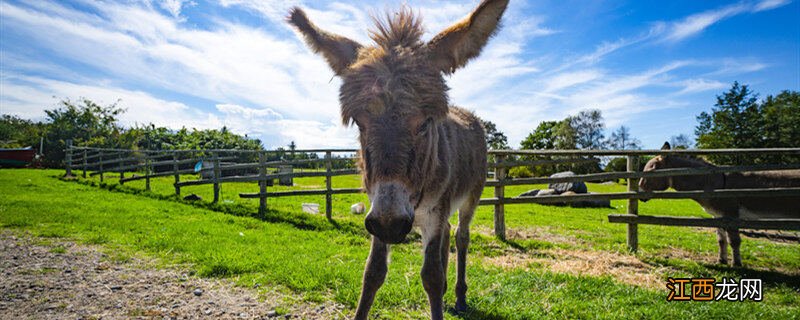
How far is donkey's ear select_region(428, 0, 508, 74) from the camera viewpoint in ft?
8.82

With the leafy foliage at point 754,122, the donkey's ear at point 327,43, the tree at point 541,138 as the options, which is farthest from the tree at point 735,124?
the donkey's ear at point 327,43

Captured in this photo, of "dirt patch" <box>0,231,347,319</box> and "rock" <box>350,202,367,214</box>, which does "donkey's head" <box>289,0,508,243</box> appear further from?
"rock" <box>350,202,367,214</box>

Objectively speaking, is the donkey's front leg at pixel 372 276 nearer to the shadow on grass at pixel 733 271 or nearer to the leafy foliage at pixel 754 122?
the shadow on grass at pixel 733 271

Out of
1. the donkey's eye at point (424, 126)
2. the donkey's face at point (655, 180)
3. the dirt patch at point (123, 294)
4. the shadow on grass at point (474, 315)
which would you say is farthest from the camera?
the donkey's face at point (655, 180)

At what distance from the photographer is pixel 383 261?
3201mm

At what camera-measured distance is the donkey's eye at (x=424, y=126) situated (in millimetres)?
2307

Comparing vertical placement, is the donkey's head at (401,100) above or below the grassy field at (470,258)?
above

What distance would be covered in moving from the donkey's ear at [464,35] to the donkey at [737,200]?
7.22 meters

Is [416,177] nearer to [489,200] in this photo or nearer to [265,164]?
[489,200]

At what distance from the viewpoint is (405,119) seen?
2.17 meters

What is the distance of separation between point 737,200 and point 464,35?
8227mm

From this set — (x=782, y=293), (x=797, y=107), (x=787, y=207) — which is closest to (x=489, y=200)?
(x=782, y=293)

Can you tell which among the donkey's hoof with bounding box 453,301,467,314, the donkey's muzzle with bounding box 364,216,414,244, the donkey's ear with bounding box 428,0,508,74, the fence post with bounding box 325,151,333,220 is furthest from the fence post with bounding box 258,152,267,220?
the donkey's muzzle with bounding box 364,216,414,244

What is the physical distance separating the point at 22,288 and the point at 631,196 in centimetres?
1032
